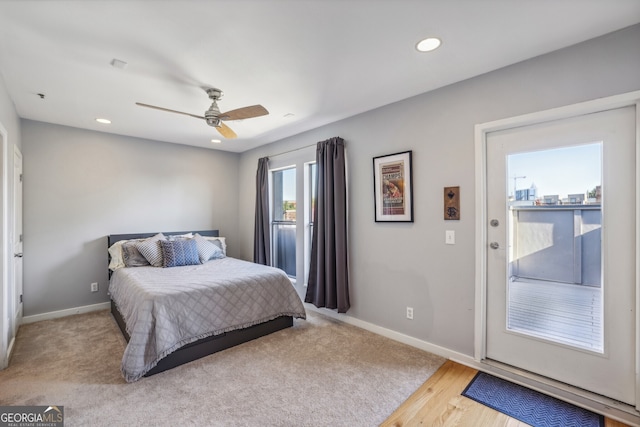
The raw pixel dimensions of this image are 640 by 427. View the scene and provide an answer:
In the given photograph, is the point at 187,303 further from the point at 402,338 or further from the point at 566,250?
the point at 566,250

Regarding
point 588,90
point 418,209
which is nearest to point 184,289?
point 418,209

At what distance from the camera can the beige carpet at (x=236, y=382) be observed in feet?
6.32

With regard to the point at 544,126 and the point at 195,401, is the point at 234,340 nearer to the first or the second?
the point at 195,401

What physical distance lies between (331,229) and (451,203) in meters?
1.41

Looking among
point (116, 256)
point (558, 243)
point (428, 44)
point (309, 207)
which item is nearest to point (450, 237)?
point (558, 243)

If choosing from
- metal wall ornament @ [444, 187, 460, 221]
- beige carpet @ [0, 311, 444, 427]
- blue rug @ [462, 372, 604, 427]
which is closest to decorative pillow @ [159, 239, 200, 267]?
beige carpet @ [0, 311, 444, 427]

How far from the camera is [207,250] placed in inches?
166

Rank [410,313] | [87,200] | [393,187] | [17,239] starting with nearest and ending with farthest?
[410,313] → [393,187] → [17,239] → [87,200]

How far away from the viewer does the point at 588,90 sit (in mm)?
1978

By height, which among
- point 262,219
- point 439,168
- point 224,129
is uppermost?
point 224,129

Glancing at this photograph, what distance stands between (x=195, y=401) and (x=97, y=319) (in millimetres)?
2543

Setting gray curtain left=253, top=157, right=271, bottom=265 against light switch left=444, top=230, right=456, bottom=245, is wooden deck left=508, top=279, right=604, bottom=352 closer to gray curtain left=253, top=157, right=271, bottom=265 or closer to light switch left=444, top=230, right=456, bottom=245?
light switch left=444, top=230, right=456, bottom=245

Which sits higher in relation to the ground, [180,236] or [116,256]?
[180,236]

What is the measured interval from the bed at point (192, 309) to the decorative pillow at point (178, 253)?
0.12 m
